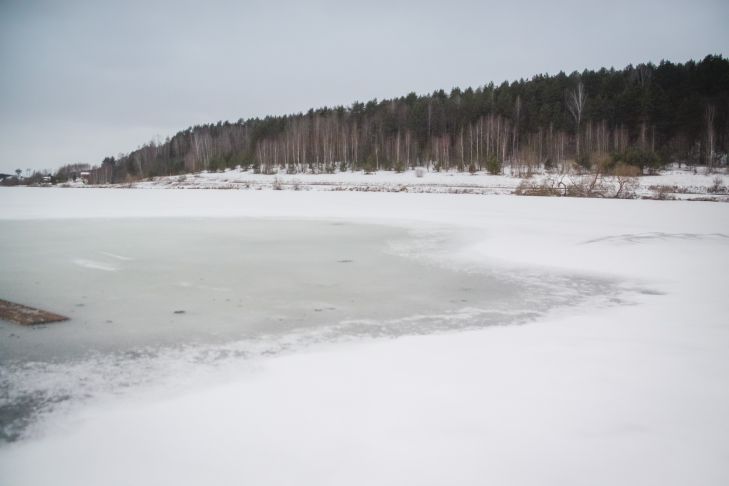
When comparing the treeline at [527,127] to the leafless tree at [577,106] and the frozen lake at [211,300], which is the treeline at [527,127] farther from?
the frozen lake at [211,300]

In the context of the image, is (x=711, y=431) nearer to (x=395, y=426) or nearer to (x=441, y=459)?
(x=441, y=459)

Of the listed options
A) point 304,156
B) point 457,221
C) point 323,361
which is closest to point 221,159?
point 304,156

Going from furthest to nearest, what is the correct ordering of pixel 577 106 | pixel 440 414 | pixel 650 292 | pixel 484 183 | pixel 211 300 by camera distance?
pixel 577 106
pixel 484 183
pixel 650 292
pixel 211 300
pixel 440 414

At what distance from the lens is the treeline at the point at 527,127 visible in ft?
147

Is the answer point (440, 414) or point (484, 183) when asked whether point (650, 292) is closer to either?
point (440, 414)

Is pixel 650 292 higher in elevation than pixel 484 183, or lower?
lower

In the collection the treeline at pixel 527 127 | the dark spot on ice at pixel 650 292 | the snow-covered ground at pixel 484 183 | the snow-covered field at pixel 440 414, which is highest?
the treeline at pixel 527 127

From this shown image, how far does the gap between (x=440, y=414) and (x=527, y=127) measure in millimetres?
56203

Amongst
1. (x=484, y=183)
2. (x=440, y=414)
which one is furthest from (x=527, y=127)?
(x=440, y=414)

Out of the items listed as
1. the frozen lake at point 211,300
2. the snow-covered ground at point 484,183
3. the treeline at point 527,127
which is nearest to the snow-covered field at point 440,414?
the frozen lake at point 211,300

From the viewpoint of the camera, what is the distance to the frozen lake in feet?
9.37

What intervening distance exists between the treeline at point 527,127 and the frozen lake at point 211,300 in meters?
31.9

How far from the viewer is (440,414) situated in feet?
7.41

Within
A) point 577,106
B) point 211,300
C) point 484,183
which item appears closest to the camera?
point 211,300
